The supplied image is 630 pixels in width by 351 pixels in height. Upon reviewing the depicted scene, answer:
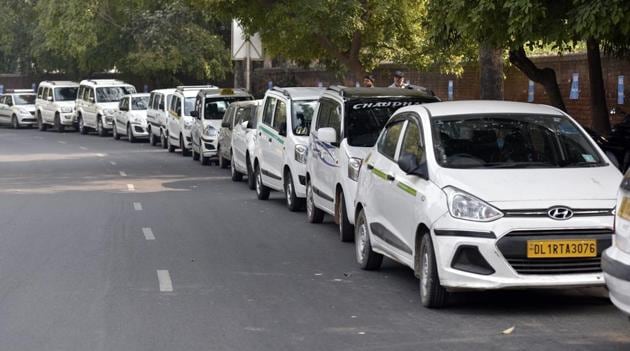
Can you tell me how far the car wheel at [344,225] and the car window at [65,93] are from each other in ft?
123

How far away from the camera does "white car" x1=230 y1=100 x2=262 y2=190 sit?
75.1 feet

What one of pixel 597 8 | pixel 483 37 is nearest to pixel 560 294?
Result: pixel 597 8

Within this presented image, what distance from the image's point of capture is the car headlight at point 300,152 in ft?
60.3

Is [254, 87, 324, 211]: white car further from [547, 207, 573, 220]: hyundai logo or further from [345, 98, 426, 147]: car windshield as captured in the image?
[547, 207, 573, 220]: hyundai logo

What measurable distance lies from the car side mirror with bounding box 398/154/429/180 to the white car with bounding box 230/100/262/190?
445 inches

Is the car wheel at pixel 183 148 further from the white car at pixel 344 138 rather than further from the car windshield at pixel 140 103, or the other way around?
the white car at pixel 344 138

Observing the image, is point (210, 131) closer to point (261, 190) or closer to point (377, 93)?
point (261, 190)

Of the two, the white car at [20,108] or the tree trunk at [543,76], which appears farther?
the white car at [20,108]

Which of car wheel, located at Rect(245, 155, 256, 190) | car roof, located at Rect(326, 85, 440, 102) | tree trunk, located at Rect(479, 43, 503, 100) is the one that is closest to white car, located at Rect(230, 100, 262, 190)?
car wheel, located at Rect(245, 155, 256, 190)

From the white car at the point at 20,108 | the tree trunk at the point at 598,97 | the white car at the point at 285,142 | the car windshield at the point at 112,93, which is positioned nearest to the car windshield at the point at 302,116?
the white car at the point at 285,142

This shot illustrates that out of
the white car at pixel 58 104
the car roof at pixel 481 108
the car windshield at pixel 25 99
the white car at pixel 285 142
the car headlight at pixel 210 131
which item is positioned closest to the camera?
the car roof at pixel 481 108

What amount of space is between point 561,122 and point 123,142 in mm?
32906

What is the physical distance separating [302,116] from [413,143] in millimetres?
8121

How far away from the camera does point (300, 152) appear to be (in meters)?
18.5
